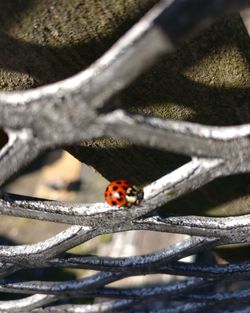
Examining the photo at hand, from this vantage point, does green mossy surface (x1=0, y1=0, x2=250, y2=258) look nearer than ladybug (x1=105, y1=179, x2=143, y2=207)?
Yes

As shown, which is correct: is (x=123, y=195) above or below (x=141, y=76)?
below

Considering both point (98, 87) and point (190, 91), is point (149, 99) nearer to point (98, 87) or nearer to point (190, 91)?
point (190, 91)

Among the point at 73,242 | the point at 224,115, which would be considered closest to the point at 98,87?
the point at 224,115

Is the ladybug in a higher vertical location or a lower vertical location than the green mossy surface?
lower

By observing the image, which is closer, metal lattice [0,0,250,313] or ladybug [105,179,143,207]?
metal lattice [0,0,250,313]

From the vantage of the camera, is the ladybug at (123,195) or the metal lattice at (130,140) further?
the ladybug at (123,195)

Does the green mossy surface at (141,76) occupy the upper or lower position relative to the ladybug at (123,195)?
upper

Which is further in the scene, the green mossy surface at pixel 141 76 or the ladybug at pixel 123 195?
the ladybug at pixel 123 195
